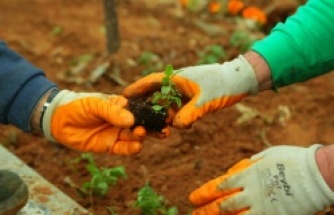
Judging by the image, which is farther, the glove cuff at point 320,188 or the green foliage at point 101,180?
the green foliage at point 101,180

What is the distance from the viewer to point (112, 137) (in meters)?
2.37

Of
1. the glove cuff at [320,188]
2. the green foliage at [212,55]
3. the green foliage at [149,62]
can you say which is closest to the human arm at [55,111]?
the glove cuff at [320,188]

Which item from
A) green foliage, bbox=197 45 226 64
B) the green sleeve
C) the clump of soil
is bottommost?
green foliage, bbox=197 45 226 64

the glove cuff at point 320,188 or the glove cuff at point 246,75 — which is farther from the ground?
the glove cuff at point 246,75

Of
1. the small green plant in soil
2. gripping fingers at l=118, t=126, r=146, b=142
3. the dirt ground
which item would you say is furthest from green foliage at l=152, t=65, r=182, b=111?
the dirt ground

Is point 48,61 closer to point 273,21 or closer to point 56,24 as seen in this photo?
point 56,24

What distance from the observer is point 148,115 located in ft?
7.33

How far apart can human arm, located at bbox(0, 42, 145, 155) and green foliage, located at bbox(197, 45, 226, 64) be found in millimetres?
1561

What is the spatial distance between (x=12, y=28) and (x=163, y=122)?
269 centimetres

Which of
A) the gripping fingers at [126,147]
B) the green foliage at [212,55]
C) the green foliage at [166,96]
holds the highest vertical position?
the green foliage at [166,96]

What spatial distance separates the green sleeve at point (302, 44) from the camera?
2.51m

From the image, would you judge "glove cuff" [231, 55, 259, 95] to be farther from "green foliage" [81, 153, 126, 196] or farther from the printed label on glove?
"green foliage" [81, 153, 126, 196]

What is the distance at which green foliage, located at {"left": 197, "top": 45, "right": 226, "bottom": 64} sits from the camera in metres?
3.83

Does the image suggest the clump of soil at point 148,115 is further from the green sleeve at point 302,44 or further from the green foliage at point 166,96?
the green sleeve at point 302,44
